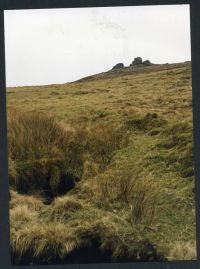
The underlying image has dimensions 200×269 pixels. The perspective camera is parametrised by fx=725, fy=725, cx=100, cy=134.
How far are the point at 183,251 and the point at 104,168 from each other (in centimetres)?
123

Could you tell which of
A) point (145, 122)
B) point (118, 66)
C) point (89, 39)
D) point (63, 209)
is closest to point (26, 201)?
point (63, 209)

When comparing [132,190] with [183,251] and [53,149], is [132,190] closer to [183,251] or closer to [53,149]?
[183,251]

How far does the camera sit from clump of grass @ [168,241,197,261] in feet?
25.4

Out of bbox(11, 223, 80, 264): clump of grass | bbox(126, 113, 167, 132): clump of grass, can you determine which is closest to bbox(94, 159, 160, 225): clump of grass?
bbox(126, 113, 167, 132): clump of grass

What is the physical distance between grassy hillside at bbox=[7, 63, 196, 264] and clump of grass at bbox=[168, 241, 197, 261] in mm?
11

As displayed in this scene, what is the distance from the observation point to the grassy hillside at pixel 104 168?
7.71 metres

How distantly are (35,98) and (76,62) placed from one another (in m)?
0.59

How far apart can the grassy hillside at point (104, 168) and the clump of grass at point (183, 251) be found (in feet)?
0.04

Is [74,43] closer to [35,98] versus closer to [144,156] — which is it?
[35,98]

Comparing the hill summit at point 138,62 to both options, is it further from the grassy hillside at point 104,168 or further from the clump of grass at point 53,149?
the clump of grass at point 53,149

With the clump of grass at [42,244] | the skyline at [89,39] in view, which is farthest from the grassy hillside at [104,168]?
the skyline at [89,39]

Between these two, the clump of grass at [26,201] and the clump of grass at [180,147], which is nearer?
the clump of grass at [26,201]

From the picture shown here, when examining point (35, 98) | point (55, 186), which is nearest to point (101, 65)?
point (35, 98)

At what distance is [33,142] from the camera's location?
7.88 meters
